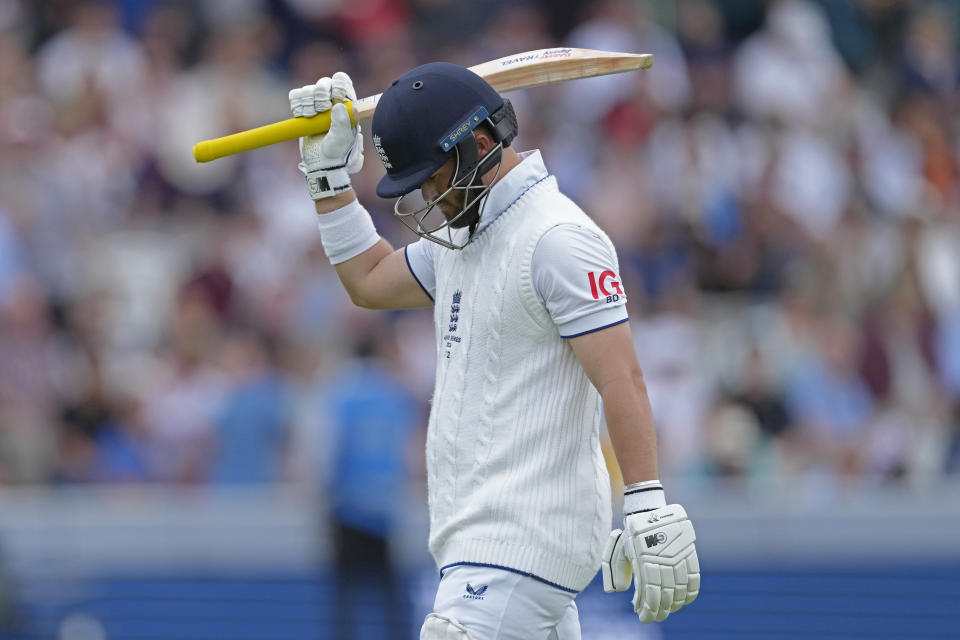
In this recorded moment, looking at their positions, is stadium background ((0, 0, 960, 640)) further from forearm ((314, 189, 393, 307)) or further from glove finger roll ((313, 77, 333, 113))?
glove finger roll ((313, 77, 333, 113))

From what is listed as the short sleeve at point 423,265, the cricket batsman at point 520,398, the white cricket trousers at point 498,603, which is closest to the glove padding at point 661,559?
the cricket batsman at point 520,398

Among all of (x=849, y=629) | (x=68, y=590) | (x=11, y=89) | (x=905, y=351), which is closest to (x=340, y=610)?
(x=68, y=590)

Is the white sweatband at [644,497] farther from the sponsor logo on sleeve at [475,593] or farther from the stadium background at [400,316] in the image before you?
the stadium background at [400,316]

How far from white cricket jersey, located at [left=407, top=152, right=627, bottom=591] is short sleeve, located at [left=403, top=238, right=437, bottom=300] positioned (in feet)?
1.13

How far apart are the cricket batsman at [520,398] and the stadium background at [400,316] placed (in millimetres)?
4043

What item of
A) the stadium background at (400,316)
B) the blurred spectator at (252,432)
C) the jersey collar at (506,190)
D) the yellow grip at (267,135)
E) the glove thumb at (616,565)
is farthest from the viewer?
the blurred spectator at (252,432)

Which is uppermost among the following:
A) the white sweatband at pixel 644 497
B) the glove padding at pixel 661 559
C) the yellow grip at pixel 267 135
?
the yellow grip at pixel 267 135

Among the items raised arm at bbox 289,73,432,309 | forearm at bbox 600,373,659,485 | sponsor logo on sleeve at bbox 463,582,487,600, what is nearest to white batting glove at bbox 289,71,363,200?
raised arm at bbox 289,73,432,309

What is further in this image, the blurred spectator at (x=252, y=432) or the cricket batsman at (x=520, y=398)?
the blurred spectator at (x=252, y=432)

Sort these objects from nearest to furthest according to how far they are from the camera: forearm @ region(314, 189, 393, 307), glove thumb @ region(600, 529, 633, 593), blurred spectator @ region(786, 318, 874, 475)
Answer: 1. glove thumb @ region(600, 529, 633, 593)
2. forearm @ region(314, 189, 393, 307)
3. blurred spectator @ region(786, 318, 874, 475)

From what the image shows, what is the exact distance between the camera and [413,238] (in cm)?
935

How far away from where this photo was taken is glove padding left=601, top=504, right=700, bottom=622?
3.61m

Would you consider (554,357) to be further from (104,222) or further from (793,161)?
(104,222)

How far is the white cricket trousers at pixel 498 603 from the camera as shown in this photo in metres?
3.73
